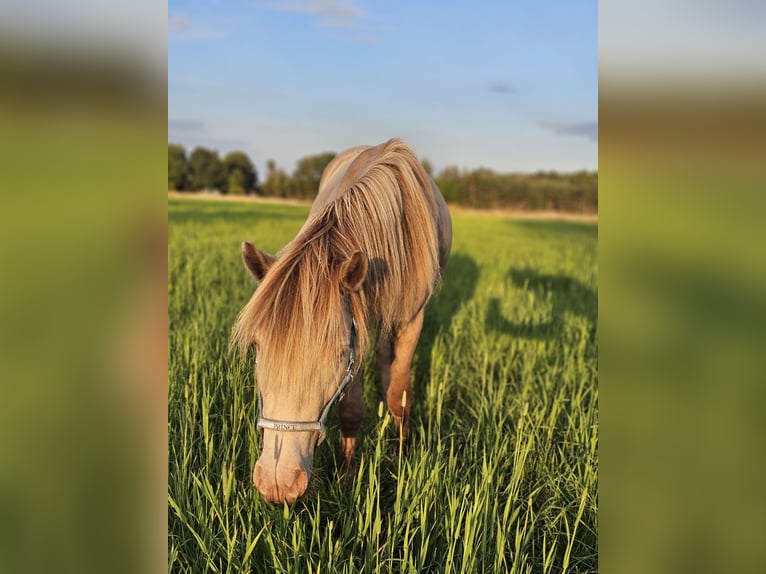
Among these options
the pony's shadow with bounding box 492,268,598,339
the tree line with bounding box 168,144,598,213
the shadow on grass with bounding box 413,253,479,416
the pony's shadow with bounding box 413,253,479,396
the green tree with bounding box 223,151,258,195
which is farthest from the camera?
the green tree with bounding box 223,151,258,195

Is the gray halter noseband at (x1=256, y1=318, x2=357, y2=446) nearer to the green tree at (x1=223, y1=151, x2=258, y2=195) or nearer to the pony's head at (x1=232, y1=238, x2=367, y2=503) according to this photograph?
the pony's head at (x1=232, y1=238, x2=367, y2=503)

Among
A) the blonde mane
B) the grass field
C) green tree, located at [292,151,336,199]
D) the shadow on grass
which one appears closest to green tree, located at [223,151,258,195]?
green tree, located at [292,151,336,199]

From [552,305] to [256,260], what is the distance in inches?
189

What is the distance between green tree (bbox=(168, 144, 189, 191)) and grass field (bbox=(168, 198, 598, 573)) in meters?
34.6

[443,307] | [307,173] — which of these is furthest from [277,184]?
[443,307]

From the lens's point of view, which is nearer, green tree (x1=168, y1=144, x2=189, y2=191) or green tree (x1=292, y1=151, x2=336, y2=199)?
green tree (x1=168, y1=144, x2=189, y2=191)

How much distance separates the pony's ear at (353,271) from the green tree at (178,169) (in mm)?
37173

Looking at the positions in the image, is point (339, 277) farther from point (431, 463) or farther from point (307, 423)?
point (431, 463)

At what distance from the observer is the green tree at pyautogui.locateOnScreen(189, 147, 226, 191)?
46.5m
